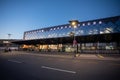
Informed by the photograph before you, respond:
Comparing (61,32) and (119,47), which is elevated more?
(61,32)

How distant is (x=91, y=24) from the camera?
4931cm

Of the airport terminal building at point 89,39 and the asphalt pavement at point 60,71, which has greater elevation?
the airport terminal building at point 89,39

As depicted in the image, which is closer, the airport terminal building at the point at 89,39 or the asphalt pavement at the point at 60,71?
the asphalt pavement at the point at 60,71

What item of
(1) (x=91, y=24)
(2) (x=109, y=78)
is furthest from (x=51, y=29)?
(2) (x=109, y=78)

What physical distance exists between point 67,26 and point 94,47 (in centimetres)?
1925

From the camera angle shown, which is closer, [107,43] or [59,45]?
[107,43]

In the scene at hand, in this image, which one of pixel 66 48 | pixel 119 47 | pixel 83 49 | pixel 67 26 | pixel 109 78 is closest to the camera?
pixel 109 78

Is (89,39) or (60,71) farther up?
(89,39)

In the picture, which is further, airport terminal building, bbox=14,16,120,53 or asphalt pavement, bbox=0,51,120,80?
airport terminal building, bbox=14,16,120,53

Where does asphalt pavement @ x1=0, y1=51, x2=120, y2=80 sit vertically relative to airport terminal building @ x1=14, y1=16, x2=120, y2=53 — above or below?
below

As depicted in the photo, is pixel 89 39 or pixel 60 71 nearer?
pixel 60 71

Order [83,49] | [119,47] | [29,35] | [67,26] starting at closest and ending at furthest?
[119,47], [83,49], [67,26], [29,35]

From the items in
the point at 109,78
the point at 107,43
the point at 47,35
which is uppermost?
the point at 47,35

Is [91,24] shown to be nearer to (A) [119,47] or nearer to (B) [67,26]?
(B) [67,26]
